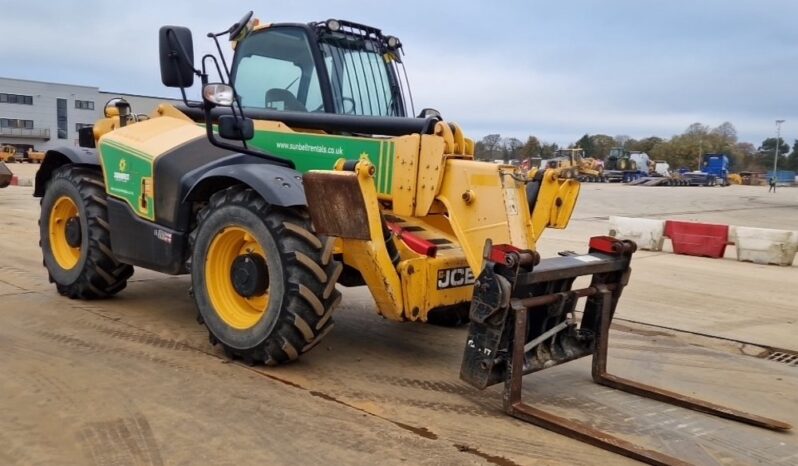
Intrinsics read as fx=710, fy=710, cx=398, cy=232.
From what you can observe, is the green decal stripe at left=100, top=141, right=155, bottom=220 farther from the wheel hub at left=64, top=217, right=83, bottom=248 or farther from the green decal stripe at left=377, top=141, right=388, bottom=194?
the green decal stripe at left=377, top=141, right=388, bottom=194

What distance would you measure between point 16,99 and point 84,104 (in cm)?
723

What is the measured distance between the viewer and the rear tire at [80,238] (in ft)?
20.7

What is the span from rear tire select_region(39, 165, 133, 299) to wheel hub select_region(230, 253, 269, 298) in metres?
2.07

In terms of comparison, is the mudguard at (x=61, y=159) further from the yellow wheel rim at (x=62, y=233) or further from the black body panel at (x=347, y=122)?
the black body panel at (x=347, y=122)

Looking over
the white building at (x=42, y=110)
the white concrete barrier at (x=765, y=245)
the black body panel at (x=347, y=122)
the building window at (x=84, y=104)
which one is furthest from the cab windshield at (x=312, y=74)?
the building window at (x=84, y=104)

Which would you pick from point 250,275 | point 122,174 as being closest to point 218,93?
point 250,275

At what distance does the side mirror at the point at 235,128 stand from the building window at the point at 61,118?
8576 cm

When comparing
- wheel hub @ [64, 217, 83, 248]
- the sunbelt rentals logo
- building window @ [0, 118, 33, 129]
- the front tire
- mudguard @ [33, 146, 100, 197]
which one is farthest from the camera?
building window @ [0, 118, 33, 129]

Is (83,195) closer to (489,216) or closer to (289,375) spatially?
(289,375)

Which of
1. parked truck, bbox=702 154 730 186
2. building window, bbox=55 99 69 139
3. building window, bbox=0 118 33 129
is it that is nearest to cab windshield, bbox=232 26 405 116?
parked truck, bbox=702 154 730 186

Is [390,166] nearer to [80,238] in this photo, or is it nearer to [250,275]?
[250,275]

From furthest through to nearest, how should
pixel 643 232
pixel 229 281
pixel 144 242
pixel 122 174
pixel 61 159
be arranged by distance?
pixel 643 232 < pixel 61 159 < pixel 122 174 < pixel 144 242 < pixel 229 281

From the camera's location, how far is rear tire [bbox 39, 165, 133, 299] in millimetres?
6320

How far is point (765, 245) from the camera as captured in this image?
11.3 meters
